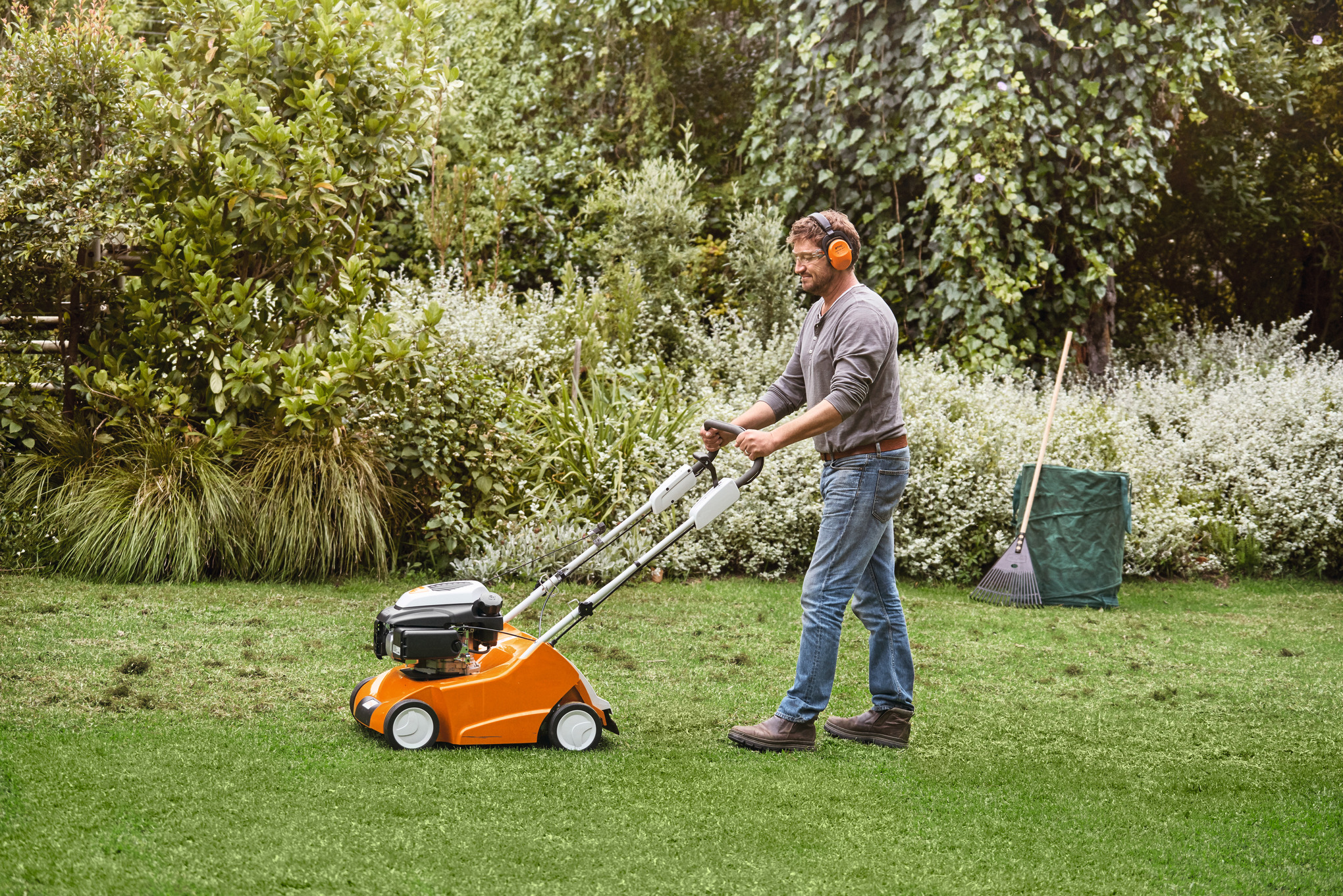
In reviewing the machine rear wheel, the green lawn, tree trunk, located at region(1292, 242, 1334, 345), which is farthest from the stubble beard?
tree trunk, located at region(1292, 242, 1334, 345)

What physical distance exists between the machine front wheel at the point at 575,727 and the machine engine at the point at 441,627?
300mm

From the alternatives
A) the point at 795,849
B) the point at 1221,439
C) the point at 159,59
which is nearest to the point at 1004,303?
the point at 1221,439

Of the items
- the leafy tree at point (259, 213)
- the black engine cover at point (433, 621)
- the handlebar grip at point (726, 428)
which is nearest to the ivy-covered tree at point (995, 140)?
the leafy tree at point (259, 213)

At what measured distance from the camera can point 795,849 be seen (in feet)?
8.65

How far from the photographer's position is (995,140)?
809 cm

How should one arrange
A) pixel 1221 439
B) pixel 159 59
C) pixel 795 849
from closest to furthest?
pixel 795 849, pixel 159 59, pixel 1221 439

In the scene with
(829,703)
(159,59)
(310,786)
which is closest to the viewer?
(310,786)

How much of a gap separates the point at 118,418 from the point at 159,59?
1.74 m

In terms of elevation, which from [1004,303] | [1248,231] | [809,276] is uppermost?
[1248,231]

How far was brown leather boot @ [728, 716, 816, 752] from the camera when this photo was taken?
11.1 feet

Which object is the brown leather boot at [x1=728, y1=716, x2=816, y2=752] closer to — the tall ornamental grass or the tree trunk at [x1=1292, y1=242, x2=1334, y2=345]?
the tall ornamental grass

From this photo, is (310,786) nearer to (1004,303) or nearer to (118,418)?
(118,418)

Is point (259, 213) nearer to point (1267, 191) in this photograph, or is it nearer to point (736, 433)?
point (736, 433)

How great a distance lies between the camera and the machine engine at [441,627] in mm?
3143
